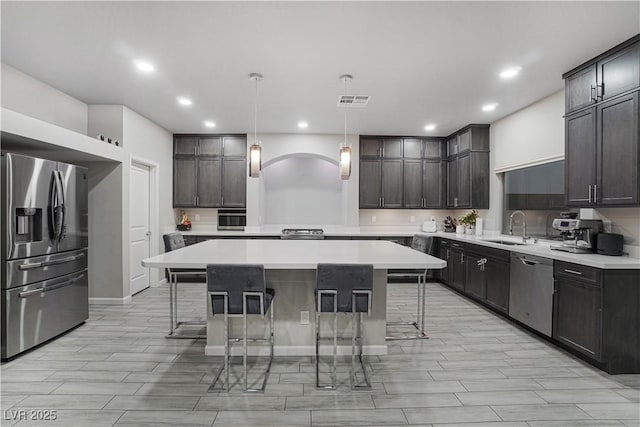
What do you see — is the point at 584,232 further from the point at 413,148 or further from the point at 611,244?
the point at 413,148

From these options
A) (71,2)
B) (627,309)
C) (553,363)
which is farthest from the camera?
(553,363)

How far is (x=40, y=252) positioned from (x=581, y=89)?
5277mm

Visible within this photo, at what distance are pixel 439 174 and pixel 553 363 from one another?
408 centimetres

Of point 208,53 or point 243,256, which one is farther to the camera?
point 208,53

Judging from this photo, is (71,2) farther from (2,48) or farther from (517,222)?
(517,222)

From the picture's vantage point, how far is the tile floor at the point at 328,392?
2070 mm

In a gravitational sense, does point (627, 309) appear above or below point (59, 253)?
below

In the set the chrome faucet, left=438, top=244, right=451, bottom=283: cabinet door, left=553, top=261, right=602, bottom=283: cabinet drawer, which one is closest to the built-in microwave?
left=438, top=244, right=451, bottom=283: cabinet door

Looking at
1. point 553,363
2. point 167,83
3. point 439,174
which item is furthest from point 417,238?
point 167,83

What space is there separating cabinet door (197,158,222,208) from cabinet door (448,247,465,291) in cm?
417

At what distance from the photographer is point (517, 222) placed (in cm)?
492

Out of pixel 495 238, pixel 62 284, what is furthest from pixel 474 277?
pixel 62 284

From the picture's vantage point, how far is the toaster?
2986mm

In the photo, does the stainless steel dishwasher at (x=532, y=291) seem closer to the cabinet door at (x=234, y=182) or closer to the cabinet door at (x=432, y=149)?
the cabinet door at (x=432, y=149)
